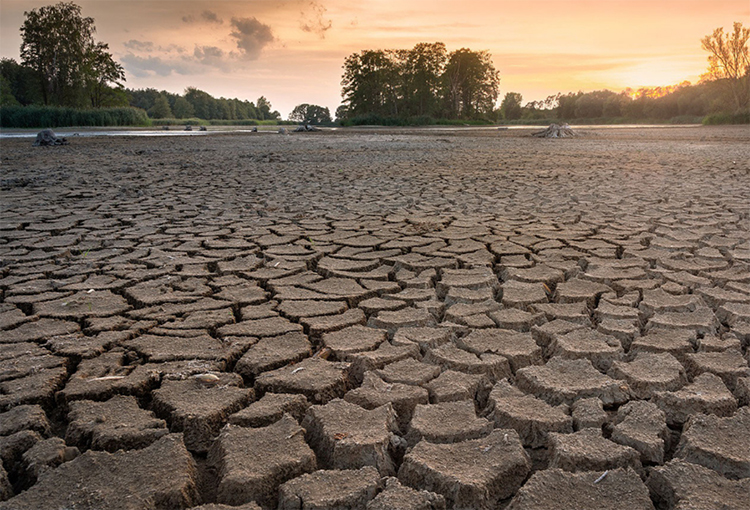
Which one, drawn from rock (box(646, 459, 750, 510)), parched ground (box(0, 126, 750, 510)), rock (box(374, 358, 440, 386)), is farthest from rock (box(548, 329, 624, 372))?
rock (box(646, 459, 750, 510))

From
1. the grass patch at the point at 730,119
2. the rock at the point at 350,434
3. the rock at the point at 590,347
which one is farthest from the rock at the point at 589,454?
the grass patch at the point at 730,119

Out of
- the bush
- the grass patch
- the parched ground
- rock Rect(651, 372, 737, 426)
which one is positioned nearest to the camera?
the parched ground

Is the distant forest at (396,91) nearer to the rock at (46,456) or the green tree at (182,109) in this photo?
the green tree at (182,109)

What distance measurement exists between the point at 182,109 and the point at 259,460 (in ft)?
295

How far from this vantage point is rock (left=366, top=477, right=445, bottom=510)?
3.94 feet

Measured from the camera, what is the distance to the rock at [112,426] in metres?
1.48

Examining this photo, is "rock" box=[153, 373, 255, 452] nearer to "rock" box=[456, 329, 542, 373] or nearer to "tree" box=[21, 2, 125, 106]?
"rock" box=[456, 329, 542, 373]

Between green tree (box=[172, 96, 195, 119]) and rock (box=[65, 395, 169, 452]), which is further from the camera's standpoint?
green tree (box=[172, 96, 195, 119])

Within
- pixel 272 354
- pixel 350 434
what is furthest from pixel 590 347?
pixel 272 354

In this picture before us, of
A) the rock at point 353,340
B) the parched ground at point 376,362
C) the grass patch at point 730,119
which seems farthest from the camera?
the grass patch at point 730,119

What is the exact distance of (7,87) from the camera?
50031 millimetres

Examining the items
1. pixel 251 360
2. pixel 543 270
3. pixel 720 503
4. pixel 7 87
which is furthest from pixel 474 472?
pixel 7 87

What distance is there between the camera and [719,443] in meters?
1.42

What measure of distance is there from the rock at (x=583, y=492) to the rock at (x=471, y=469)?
0.19 feet
